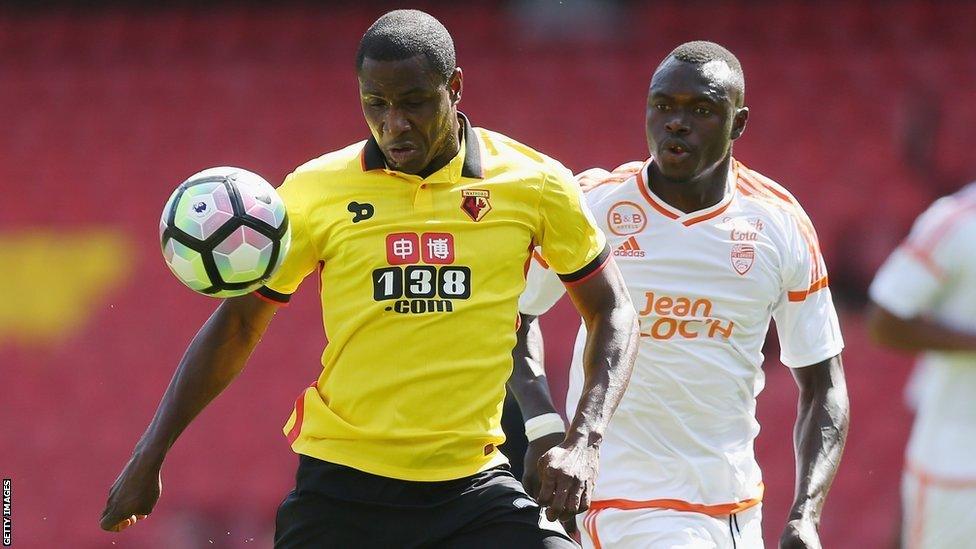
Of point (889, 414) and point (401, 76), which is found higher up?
point (401, 76)

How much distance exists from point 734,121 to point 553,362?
21.3 ft

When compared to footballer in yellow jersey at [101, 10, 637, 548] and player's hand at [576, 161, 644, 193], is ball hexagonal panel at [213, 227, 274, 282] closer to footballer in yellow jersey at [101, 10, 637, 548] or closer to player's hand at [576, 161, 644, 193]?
footballer in yellow jersey at [101, 10, 637, 548]

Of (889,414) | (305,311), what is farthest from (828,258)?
(305,311)

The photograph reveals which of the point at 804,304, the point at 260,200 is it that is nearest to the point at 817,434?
the point at 804,304

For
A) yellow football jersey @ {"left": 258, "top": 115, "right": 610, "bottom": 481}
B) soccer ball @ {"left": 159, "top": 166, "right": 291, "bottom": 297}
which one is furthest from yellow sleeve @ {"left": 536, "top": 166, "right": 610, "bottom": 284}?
soccer ball @ {"left": 159, "top": 166, "right": 291, "bottom": 297}

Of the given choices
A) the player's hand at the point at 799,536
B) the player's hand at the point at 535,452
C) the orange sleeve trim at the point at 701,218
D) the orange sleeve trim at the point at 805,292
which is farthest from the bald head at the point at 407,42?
the player's hand at the point at 799,536

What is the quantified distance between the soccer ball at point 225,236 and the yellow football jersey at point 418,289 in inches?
4.0

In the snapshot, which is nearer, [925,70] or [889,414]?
[889,414]

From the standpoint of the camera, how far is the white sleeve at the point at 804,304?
16.9ft

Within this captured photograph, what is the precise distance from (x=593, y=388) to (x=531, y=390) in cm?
84

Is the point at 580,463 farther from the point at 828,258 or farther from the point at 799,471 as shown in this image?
the point at 828,258

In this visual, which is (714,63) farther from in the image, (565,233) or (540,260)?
(565,233)

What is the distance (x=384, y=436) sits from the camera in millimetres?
4215

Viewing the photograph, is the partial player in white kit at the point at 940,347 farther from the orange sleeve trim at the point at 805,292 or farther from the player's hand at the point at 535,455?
the player's hand at the point at 535,455
